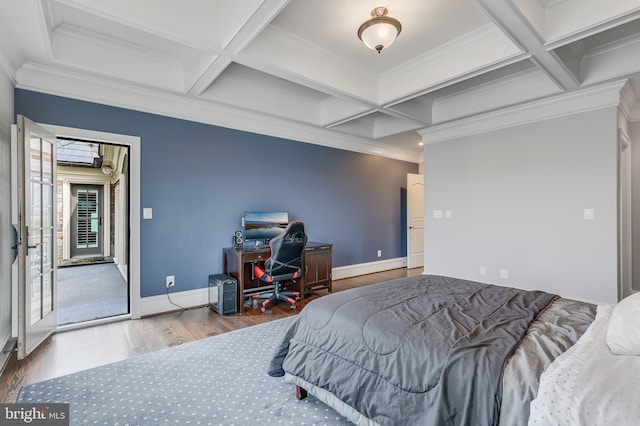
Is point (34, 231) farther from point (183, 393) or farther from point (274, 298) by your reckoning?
point (274, 298)

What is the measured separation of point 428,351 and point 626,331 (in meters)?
0.74

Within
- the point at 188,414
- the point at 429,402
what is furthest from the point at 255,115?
the point at 429,402

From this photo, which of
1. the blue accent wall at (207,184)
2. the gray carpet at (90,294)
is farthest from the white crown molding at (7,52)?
the gray carpet at (90,294)

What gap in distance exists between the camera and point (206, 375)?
226 cm

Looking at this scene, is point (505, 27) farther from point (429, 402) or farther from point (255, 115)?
point (255, 115)

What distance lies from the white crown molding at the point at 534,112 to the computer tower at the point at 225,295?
372 centimetres

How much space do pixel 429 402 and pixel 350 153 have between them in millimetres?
4712

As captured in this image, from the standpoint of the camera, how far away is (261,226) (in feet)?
14.1

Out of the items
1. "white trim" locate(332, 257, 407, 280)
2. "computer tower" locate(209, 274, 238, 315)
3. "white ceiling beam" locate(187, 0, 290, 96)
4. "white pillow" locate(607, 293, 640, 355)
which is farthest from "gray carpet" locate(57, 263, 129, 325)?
"white pillow" locate(607, 293, 640, 355)

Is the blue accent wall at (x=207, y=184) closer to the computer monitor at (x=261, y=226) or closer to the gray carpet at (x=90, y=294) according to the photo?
the computer monitor at (x=261, y=226)

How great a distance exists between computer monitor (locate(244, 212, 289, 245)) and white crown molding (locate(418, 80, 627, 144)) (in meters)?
2.73

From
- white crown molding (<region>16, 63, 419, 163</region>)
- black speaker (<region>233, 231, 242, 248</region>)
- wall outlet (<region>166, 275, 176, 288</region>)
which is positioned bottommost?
wall outlet (<region>166, 275, 176, 288</region>)

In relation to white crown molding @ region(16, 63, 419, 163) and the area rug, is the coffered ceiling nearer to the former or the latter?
white crown molding @ region(16, 63, 419, 163)

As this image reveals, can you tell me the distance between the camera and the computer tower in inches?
141
